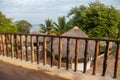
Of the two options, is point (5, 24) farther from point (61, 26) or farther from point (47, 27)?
point (61, 26)

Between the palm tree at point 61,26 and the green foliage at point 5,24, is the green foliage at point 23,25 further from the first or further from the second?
the palm tree at point 61,26

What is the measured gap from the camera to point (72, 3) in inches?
1211

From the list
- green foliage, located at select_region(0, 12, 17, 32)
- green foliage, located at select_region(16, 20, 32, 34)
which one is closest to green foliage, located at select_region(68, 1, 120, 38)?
green foliage, located at select_region(0, 12, 17, 32)

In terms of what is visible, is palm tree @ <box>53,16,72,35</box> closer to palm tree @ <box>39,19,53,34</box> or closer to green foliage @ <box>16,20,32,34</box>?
palm tree @ <box>39,19,53,34</box>

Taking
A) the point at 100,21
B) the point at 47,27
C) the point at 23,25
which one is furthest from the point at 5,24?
the point at 23,25

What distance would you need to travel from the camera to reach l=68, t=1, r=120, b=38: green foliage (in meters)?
24.0

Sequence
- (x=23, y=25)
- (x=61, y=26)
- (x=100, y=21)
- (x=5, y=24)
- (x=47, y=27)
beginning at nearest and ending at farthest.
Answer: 1. (x=61, y=26)
2. (x=100, y=21)
3. (x=5, y=24)
4. (x=47, y=27)
5. (x=23, y=25)

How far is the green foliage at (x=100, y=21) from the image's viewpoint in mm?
24031

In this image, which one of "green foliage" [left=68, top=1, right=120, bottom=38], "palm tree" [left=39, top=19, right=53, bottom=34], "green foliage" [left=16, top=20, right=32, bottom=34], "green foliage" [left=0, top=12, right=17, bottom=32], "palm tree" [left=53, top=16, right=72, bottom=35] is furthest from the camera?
"green foliage" [left=16, top=20, right=32, bottom=34]

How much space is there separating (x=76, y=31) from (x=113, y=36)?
392 inches

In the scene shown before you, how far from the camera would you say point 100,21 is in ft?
78.2

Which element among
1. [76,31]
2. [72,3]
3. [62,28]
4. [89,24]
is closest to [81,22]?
[89,24]

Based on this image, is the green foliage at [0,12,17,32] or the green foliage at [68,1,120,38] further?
the green foliage at [68,1,120,38]

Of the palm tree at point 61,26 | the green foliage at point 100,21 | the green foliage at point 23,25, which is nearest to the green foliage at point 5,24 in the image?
the palm tree at point 61,26
